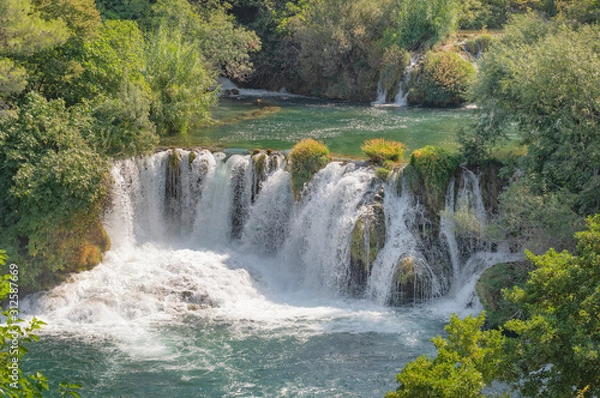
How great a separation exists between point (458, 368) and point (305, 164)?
37.8ft

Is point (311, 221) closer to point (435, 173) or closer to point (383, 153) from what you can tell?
point (383, 153)

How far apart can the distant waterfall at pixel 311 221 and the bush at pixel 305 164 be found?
216mm

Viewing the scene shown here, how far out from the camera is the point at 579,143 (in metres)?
15.1

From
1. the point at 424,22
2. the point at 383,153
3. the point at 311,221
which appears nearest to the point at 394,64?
the point at 424,22

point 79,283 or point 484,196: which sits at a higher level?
point 484,196

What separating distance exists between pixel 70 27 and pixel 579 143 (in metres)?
15.0

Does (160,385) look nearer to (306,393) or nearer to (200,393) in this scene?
(200,393)

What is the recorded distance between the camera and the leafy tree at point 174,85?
2520cm

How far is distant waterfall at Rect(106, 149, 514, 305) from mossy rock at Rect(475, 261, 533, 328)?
4.52 feet

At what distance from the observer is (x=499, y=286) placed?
52.0ft

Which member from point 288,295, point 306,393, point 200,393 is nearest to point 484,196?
point 288,295

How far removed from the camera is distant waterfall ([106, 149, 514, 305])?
1816cm

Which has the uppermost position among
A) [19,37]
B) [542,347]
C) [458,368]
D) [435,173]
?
[19,37]

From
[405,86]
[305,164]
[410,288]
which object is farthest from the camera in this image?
[405,86]
